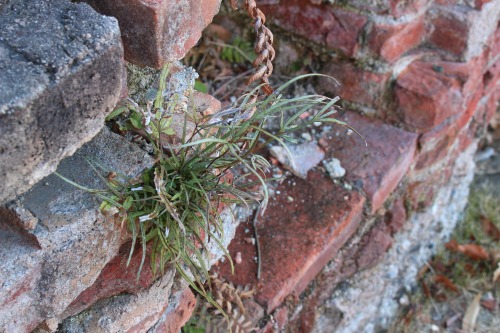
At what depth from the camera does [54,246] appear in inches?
36.8

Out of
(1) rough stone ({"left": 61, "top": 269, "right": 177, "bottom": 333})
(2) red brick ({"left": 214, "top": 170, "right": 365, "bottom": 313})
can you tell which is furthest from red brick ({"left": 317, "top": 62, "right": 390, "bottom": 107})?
(1) rough stone ({"left": 61, "top": 269, "right": 177, "bottom": 333})

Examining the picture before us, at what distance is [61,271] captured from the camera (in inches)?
37.7

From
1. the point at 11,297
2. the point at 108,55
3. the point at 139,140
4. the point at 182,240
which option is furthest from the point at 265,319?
the point at 108,55

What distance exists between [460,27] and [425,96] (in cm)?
27

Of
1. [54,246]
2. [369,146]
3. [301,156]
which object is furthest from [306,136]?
[54,246]

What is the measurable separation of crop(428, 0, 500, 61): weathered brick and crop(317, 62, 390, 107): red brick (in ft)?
0.83

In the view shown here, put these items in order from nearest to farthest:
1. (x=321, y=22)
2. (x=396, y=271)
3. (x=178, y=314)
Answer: (x=178, y=314), (x=321, y=22), (x=396, y=271)

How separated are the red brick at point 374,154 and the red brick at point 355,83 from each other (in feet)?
0.21

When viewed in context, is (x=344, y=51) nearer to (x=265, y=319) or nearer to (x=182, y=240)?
(x=265, y=319)

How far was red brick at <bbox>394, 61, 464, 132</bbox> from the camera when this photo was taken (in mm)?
1894

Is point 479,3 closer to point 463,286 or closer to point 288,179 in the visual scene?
point 288,179

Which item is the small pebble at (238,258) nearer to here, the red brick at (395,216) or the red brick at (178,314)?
the red brick at (178,314)

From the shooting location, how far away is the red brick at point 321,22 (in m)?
1.83

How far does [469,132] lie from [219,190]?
1661mm
